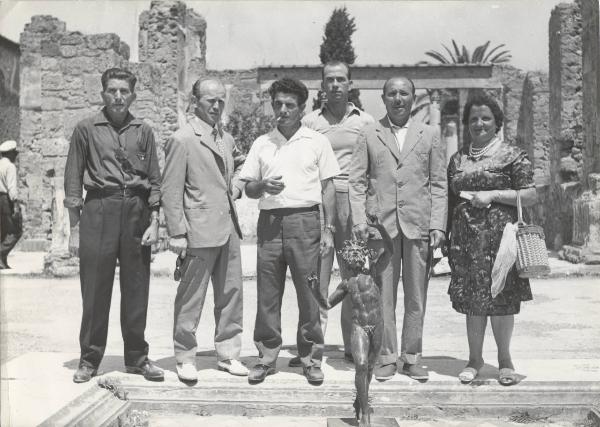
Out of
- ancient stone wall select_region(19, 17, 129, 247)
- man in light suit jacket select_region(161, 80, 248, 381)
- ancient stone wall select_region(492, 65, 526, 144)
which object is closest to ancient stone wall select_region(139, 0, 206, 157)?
ancient stone wall select_region(19, 17, 129, 247)

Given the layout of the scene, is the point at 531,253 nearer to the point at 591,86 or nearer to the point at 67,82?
the point at 591,86

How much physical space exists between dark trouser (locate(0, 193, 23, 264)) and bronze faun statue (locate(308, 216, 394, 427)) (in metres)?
8.30

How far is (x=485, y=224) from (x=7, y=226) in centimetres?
889

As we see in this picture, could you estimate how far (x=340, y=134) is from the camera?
500 cm

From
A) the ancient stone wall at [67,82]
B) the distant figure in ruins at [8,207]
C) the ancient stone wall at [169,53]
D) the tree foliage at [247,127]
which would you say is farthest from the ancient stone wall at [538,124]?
the distant figure in ruins at [8,207]

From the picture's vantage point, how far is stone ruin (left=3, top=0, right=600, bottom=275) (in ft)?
34.7

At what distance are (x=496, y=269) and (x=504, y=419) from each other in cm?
95

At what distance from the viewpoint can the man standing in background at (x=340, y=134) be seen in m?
4.80

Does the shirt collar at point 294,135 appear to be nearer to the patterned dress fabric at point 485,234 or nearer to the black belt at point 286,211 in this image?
the black belt at point 286,211

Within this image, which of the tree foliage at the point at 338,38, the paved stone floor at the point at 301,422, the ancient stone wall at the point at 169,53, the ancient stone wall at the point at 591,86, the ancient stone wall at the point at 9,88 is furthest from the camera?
the tree foliage at the point at 338,38

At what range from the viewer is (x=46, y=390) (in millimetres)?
4215

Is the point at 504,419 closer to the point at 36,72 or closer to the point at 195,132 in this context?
the point at 195,132

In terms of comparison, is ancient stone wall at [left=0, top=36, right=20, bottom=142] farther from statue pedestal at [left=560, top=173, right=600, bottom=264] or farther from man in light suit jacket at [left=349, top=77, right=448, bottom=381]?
man in light suit jacket at [left=349, top=77, right=448, bottom=381]

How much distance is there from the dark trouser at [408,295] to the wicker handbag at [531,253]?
63 centimetres
